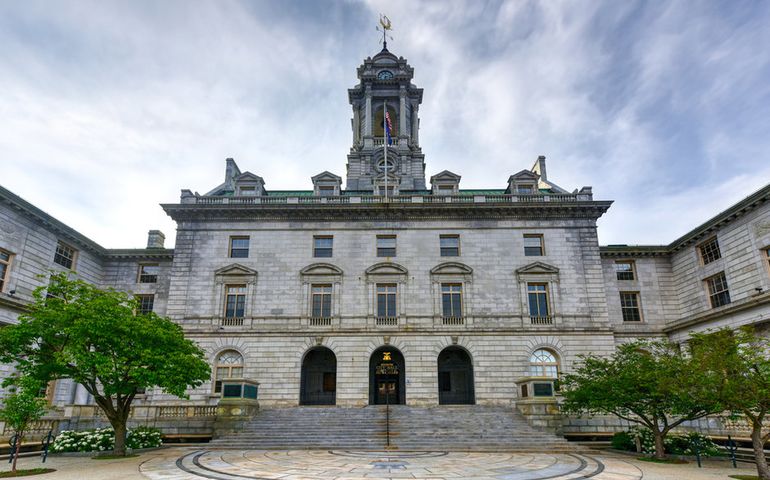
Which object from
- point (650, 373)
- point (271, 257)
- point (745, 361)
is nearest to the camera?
point (745, 361)

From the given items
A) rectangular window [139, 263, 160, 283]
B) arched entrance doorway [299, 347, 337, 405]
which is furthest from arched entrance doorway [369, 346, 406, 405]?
rectangular window [139, 263, 160, 283]

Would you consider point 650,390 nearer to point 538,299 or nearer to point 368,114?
point 538,299

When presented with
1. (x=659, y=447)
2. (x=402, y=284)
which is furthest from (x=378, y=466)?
(x=402, y=284)

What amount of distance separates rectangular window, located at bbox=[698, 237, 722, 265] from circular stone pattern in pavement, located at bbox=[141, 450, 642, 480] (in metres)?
19.0

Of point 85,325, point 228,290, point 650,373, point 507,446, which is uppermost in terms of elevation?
point 228,290

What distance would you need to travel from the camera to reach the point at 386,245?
33.7 metres

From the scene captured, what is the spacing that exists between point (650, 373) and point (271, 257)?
23.0 meters

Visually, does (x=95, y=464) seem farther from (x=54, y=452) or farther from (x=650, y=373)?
(x=650, y=373)

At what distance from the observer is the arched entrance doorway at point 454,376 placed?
32781 mm

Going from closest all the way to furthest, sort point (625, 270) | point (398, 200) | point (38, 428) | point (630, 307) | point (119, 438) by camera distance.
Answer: point (119, 438) < point (38, 428) < point (398, 200) < point (630, 307) < point (625, 270)

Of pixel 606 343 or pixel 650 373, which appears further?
pixel 606 343

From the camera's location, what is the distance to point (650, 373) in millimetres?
19172

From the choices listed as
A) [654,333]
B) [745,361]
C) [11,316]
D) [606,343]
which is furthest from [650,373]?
[11,316]

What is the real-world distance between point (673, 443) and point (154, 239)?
122 feet
